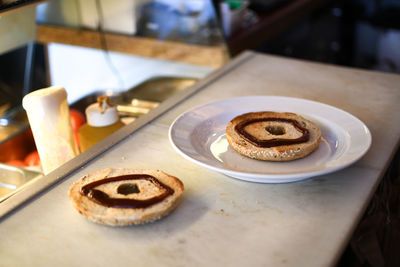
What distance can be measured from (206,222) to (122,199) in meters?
0.15

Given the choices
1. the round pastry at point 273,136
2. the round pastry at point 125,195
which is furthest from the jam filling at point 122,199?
the round pastry at point 273,136

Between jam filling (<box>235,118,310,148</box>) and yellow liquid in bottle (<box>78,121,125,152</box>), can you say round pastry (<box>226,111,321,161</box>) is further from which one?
yellow liquid in bottle (<box>78,121,125,152</box>)

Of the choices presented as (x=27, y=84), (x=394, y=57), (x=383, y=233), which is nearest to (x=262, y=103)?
(x=383, y=233)

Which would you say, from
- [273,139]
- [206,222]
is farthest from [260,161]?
[206,222]

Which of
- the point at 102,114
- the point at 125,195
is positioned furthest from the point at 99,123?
the point at 125,195

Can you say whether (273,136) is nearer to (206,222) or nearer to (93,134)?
(206,222)

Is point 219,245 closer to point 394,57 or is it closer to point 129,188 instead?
point 129,188

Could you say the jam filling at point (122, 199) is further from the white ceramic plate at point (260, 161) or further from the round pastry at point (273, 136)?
the round pastry at point (273, 136)

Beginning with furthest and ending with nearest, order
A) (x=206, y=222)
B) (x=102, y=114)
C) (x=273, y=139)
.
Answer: (x=102, y=114) → (x=273, y=139) → (x=206, y=222)

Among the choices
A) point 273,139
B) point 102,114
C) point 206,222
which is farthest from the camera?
point 102,114

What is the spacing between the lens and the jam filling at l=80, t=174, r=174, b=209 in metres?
0.78

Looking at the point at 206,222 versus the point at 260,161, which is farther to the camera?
the point at 260,161

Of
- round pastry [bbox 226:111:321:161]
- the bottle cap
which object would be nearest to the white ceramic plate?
round pastry [bbox 226:111:321:161]

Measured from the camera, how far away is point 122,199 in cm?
79
